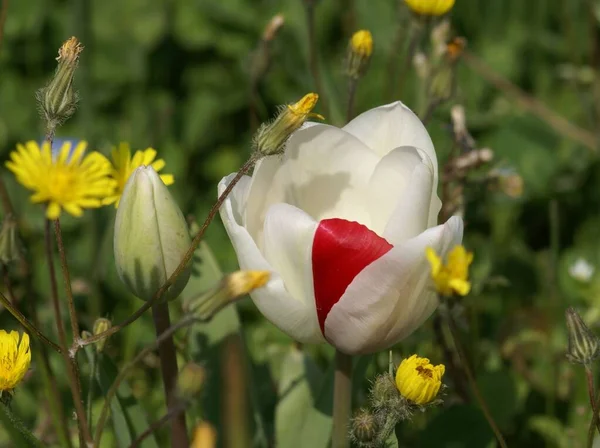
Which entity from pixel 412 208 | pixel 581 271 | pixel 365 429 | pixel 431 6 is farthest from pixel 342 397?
pixel 581 271

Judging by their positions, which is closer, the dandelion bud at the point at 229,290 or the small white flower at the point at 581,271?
the dandelion bud at the point at 229,290

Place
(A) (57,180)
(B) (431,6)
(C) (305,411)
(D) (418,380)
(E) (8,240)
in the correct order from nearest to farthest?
(A) (57,180), (D) (418,380), (E) (8,240), (C) (305,411), (B) (431,6)

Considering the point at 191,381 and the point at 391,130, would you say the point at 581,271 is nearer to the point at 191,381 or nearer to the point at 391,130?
the point at 391,130

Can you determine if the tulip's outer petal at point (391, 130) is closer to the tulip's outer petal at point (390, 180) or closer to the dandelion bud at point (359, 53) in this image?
the tulip's outer petal at point (390, 180)

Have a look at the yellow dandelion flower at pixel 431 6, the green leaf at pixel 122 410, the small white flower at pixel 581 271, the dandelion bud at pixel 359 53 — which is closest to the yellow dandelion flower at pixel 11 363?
the green leaf at pixel 122 410

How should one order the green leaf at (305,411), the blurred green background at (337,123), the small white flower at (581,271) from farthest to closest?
the small white flower at (581,271) → the blurred green background at (337,123) → the green leaf at (305,411)
